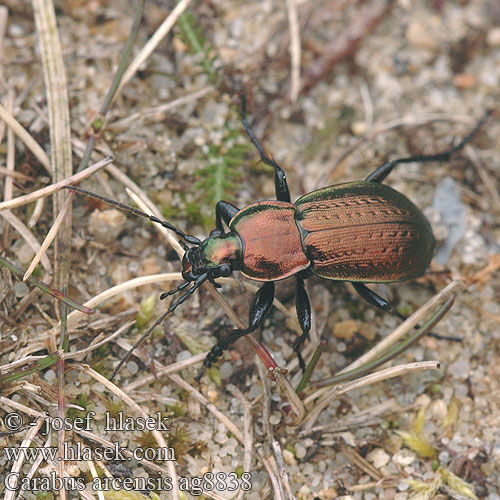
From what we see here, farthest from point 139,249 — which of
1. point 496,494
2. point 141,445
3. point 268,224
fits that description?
point 496,494

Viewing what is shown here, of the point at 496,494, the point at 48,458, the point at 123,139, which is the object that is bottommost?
the point at 496,494

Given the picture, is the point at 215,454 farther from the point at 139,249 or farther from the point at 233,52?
the point at 233,52

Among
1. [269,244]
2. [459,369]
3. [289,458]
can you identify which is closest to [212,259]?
[269,244]

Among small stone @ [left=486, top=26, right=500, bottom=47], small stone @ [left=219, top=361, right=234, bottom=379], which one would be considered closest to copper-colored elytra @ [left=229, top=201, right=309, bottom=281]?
small stone @ [left=219, top=361, right=234, bottom=379]

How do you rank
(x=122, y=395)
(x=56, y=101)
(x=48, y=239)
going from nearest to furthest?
1. (x=122, y=395)
2. (x=48, y=239)
3. (x=56, y=101)

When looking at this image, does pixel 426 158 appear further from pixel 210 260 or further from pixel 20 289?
pixel 20 289

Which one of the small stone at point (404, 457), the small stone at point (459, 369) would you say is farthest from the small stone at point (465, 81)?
the small stone at point (404, 457)

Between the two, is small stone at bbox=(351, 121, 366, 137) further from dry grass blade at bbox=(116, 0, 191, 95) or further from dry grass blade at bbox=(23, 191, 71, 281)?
dry grass blade at bbox=(23, 191, 71, 281)
